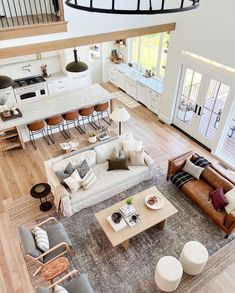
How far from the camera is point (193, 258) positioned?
404cm

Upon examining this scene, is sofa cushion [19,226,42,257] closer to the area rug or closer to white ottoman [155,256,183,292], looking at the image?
white ottoman [155,256,183,292]

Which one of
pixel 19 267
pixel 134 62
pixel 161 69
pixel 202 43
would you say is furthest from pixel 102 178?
pixel 134 62

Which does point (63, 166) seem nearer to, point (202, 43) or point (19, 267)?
point (19, 267)

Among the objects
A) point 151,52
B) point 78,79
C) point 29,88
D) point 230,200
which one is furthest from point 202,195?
point 29,88

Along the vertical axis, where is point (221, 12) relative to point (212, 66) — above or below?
above

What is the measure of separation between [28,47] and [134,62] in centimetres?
596

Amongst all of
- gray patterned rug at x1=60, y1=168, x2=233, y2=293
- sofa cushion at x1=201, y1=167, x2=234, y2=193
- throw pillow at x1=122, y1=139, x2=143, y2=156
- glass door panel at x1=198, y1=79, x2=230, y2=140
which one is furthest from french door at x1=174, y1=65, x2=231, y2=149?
gray patterned rug at x1=60, y1=168, x2=233, y2=293

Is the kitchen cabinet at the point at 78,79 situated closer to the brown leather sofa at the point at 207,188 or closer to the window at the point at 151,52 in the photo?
the window at the point at 151,52

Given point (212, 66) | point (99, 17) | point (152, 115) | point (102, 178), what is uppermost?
point (99, 17)

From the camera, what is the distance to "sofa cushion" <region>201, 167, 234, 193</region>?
5066mm

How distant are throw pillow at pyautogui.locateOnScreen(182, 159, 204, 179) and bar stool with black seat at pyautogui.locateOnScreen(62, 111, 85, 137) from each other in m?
3.59

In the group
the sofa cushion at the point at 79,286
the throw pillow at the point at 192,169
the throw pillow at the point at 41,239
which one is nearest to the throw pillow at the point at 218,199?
the throw pillow at the point at 192,169

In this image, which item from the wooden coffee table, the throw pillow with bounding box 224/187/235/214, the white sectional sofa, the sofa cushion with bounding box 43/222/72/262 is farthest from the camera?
the white sectional sofa

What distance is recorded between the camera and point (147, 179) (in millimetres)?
6000
